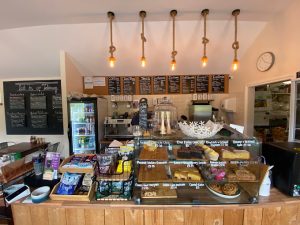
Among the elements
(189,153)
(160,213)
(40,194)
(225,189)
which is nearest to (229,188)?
(225,189)

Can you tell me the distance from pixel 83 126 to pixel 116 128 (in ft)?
2.33

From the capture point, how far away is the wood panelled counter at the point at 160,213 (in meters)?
1.28

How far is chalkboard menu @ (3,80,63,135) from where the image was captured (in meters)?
3.86

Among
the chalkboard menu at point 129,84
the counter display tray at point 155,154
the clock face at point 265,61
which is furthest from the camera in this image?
the chalkboard menu at point 129,84

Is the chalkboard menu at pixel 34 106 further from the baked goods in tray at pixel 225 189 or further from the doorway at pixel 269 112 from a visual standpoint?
the doorway at pixel 269 112

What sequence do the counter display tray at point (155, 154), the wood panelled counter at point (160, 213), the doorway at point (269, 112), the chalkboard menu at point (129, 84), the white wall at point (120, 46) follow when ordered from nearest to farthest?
the wood panelled counter at point (160, 213) < the counter display tray at point (155, 154) < the white wall at point (120, 46) < the doorway at point (269, 112) < the chalkboard menu at point (129, 84)

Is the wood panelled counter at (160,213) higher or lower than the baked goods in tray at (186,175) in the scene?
lower

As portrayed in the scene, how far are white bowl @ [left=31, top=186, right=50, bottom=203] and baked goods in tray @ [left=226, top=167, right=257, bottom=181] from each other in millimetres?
1491

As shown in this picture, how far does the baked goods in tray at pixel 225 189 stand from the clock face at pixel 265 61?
2.37 m

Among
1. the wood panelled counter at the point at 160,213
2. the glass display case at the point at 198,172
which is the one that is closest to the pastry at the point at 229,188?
the glass display case at the point at 198,172

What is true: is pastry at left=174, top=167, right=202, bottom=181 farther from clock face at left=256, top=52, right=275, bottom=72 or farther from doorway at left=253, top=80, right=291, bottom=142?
doorway at left=253, top=80, right=291, bottom=142

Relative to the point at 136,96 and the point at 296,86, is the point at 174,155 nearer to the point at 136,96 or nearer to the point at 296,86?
the point at 296,86

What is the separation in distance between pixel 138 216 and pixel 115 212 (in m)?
0.18

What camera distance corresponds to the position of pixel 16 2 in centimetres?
225
